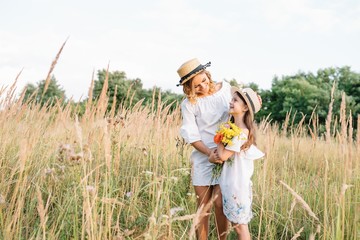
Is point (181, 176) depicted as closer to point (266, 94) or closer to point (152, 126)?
point (152, 126)

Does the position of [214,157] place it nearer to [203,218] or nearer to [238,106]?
[238,106]

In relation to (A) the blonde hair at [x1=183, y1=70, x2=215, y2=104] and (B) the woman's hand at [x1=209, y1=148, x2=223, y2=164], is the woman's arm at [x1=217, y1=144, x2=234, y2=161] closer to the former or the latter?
(B) the woman's hand at [x1=209, y1=148, x2=223, y2=164]

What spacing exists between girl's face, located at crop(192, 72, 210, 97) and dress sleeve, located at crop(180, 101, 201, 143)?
12 cm

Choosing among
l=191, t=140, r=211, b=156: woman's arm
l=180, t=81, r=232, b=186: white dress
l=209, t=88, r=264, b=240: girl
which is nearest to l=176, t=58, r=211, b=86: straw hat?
l=180, t=81, r=232, b=186: white dress

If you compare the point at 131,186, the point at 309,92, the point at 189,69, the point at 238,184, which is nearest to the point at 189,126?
the point at 189,69

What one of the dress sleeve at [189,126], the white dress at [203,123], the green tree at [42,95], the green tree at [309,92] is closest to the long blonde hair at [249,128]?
the white dress at [203,123]

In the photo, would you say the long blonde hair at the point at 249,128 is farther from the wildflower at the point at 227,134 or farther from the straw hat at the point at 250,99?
the wildflower at the point at 227,134

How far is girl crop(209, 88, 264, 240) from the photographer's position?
2.17 m

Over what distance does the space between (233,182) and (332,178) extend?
64.1 inches

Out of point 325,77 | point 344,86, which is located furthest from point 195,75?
point 325,77

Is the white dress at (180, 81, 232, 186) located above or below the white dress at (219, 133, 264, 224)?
above

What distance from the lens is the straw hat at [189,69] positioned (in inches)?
96.9

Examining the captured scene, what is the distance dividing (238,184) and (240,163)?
13 centimetres

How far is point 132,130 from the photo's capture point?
3746 millimetres
